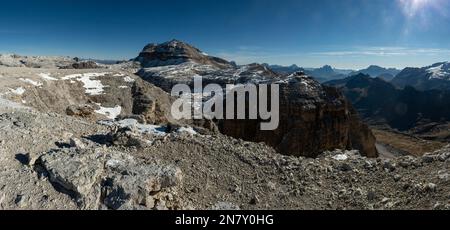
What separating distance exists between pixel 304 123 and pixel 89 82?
114 feet

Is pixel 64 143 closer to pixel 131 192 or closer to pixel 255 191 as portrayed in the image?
pixel 131 192

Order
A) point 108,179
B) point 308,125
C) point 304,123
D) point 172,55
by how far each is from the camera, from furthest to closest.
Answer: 1. point 172,55
2. point 308,125
3. point 304,123
4. point 108,179

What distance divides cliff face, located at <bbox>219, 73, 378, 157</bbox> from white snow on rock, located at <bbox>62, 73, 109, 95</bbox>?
19.3 m

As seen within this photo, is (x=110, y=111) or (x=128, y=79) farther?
(x=128, y=79)

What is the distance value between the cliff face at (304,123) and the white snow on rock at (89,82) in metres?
19.3

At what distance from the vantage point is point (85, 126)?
63.3ft

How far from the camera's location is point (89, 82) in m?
52.5

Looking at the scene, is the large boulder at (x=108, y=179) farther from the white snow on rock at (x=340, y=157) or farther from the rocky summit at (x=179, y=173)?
the white snow on rock at (x=340, y=157)

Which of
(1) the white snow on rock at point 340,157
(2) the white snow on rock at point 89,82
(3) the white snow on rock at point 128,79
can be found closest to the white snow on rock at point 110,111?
(2) the white snow on rock at point 89,82

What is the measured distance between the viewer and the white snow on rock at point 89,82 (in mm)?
50000

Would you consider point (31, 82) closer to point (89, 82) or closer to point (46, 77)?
point (46, 77)

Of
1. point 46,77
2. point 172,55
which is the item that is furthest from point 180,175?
point 172,55
